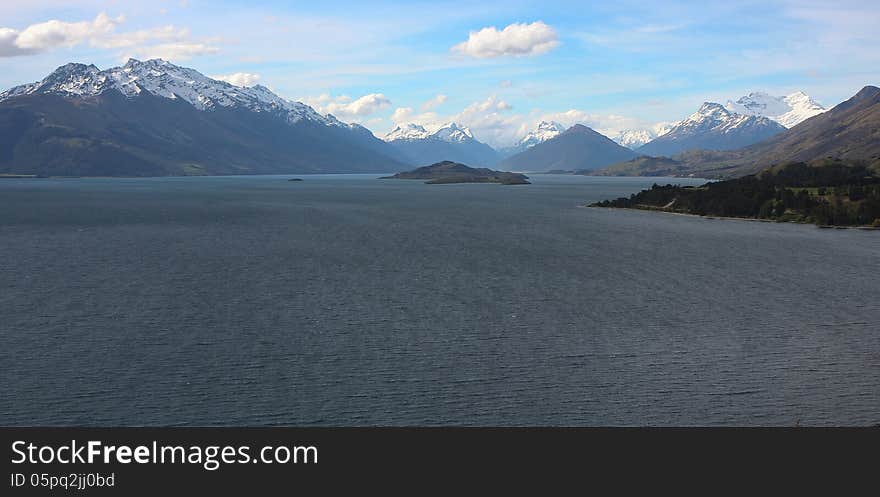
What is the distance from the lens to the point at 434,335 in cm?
5891

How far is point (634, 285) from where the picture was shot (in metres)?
84.6

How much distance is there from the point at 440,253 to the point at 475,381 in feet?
218

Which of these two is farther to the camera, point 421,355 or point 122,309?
point 122,309

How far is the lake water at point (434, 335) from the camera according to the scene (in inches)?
1686

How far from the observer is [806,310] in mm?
70188

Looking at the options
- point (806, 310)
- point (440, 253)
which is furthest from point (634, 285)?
point (440, 253)

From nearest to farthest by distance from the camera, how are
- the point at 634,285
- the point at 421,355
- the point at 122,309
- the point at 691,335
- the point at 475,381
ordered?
the point at 475,381 < the point at 421,355 < the point at 691,335 < the point at 122,309 < the point at 634,285

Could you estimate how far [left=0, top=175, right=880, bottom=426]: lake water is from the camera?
42.8 meters

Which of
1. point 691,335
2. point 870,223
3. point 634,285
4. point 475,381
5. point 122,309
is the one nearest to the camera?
point 475,381

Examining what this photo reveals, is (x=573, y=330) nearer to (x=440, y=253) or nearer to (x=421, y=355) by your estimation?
(x=421, y=355)
